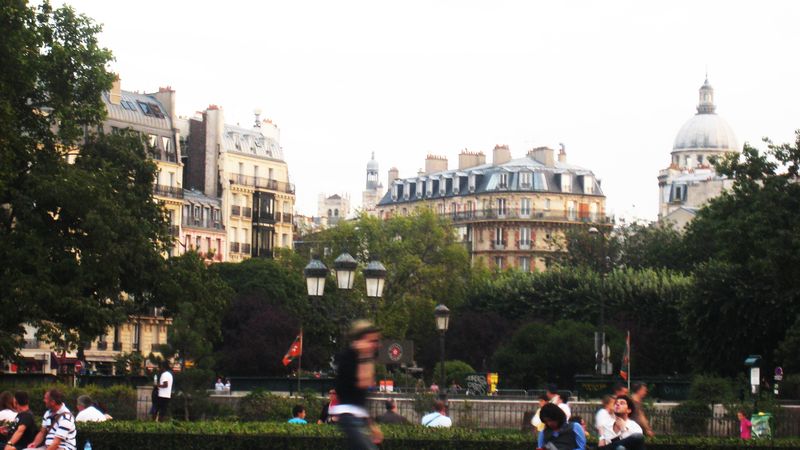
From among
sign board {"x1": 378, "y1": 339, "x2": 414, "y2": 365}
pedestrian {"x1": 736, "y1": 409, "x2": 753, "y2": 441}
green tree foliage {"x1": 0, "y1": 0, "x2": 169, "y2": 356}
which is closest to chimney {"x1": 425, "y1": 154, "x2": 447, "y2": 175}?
green tree foliage {"x1": 0, "y1": 0, "x2": 169, "y2": 356}

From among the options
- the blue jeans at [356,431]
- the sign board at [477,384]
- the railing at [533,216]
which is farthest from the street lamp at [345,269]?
the railing at [533,216]

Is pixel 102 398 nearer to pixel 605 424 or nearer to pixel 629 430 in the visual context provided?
pixel 605 424

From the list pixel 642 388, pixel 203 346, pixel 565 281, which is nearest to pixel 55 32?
pixel 203 346

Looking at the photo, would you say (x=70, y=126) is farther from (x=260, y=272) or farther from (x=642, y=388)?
(x=260, y=272)

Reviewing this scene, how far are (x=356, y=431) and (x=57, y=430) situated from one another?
27.5 feet

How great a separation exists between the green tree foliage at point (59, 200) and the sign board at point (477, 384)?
45.1ft

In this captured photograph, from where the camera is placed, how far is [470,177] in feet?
465

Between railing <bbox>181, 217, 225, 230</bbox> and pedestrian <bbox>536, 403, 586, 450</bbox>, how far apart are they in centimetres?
8712

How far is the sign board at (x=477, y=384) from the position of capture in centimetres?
6034

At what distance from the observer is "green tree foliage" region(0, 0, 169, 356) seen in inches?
1815

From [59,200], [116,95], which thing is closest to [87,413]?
[59,200]

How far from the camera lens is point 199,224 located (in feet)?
353

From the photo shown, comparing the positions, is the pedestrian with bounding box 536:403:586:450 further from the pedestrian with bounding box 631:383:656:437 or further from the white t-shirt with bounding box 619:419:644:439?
the pedestrian with bounding box 631:383:656:437

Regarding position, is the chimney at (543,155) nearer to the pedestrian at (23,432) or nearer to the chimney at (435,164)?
the chimney at (435,164)
